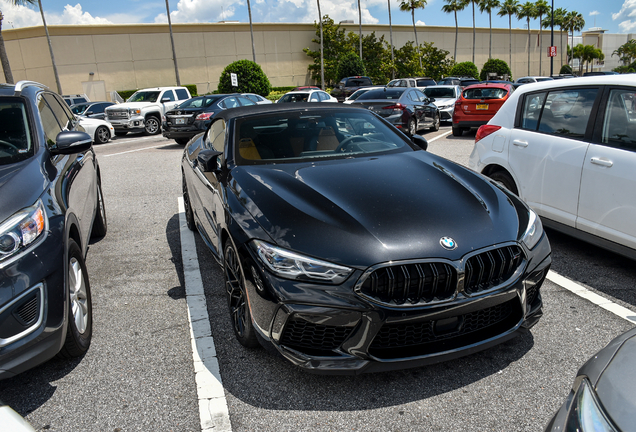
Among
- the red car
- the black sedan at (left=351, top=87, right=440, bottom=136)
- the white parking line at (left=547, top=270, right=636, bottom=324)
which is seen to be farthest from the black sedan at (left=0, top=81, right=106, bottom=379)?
the red car

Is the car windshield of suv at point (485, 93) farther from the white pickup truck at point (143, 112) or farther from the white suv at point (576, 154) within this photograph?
the white pickup truck at point (143, 112)

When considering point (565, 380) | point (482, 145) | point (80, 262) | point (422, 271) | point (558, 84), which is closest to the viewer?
→ point (422, 271)

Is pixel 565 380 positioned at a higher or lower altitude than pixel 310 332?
lower

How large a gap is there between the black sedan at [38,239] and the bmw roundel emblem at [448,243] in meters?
2.07

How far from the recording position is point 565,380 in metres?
2.81

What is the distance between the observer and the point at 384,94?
15.3 m

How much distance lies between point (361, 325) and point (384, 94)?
13531mm

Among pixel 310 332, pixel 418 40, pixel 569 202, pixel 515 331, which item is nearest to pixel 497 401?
pixel 515 331

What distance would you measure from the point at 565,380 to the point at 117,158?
1257 centimetres

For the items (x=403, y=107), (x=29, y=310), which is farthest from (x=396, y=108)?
(x=29, y=310)

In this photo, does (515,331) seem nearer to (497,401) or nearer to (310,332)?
(497,401)

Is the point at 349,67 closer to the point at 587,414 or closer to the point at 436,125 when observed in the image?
the point at 436,125

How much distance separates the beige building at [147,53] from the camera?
44.3 meters

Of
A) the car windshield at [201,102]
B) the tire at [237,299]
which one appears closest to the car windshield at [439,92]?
the car windshield at [201,102]
